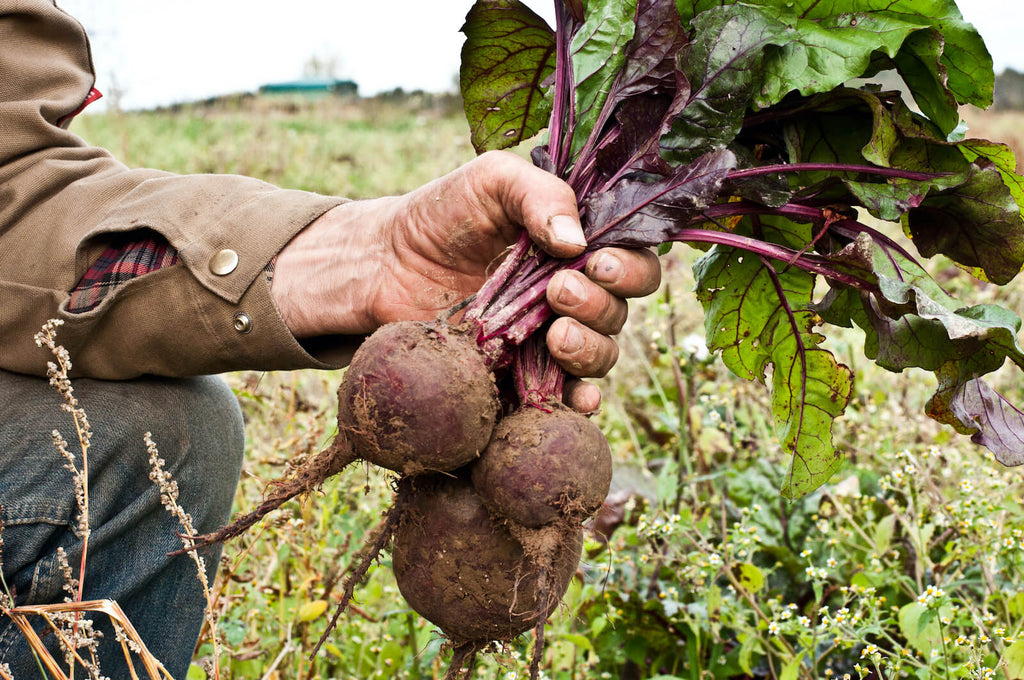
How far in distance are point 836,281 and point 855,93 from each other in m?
0.41

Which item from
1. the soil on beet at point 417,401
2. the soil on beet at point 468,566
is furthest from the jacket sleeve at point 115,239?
the soil on beet at point 468,566

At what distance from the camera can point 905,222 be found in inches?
73.7

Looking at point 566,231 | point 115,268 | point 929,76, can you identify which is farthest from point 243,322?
point 929,76

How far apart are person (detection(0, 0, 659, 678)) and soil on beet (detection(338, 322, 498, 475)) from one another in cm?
23

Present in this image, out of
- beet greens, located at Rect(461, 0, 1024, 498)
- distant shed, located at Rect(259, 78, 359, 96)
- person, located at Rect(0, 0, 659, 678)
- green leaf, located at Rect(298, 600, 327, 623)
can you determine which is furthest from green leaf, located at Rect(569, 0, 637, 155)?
distant shed, located at Rect(259, 78, 359, 96)

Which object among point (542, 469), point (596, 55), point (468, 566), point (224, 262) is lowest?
point (468, 566)

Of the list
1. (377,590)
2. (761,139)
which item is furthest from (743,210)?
(377,590)

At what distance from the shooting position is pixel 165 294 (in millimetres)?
1771

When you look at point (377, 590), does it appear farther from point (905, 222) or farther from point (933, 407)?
point (905, 222)

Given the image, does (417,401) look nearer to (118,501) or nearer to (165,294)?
(165,294)

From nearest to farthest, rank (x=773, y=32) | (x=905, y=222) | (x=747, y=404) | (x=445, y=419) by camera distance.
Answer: (x=445, y=419) → (x=773, y=32) → (x=905, y=222) → (x=747, y=404)

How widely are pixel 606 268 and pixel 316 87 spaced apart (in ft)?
69.5

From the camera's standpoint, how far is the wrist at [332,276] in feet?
6.00

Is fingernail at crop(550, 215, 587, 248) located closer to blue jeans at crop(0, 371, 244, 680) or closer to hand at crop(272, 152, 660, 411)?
hand at crop(272, 152, 660, 411)
